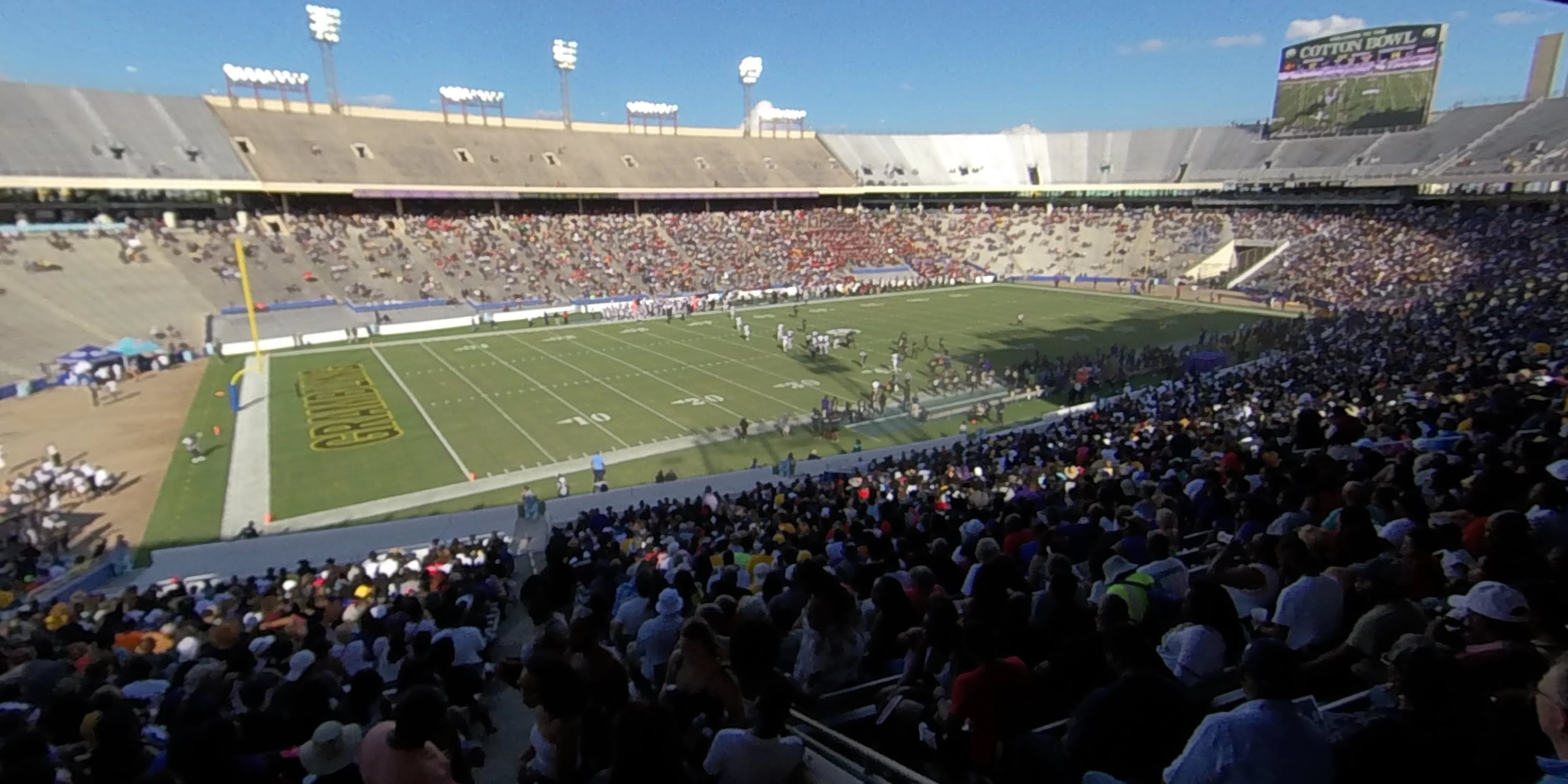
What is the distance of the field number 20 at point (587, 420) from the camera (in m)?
26.3

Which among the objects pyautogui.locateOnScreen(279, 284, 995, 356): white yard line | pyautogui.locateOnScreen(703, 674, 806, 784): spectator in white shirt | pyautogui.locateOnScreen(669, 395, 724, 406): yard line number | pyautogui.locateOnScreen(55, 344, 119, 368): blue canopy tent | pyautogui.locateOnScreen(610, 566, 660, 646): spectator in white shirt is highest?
pyautogui.locateOnScreen(703, 674, 806, 784): spectator in white shirt

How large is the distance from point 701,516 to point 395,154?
5496cm

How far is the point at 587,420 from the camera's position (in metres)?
26.6

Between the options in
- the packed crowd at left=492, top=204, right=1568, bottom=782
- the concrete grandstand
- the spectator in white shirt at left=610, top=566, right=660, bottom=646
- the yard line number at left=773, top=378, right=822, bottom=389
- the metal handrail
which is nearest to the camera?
the packed crowd at left=492, top=204, right=1568, bottom=782

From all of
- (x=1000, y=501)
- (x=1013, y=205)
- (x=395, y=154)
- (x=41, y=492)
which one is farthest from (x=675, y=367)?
(x=1013, y=205)

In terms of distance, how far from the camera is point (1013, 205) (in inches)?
3093

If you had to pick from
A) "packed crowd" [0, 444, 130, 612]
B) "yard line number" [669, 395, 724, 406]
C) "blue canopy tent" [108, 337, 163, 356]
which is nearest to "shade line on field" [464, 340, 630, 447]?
"yard line number" [669, 395, 724, 406]

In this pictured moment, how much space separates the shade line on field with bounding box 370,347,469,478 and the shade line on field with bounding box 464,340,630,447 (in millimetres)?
4095

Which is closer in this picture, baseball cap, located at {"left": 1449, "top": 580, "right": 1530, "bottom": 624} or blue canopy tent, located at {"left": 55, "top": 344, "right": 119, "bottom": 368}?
baseball cap, located at {"left": 1449, "top": 580, "right": 1530, "bottom": 624}

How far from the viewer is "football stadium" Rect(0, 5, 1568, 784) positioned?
403 cm

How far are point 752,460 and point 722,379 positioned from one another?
30.4ft

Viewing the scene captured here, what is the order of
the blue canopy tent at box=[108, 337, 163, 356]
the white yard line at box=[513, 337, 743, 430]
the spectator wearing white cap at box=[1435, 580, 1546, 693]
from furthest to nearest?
the blue canopy tent at box=[108, 337, 163, 356]
the white yard line at box=[513, 337, 743, 430]
the spectator wearing white cap at box=[1435, 580, 1546, 693]

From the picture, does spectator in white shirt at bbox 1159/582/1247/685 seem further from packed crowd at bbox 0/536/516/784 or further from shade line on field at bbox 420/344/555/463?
shade line on field at bbox 420/344/555/463

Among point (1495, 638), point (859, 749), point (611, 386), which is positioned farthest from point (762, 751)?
point (611, 386)
